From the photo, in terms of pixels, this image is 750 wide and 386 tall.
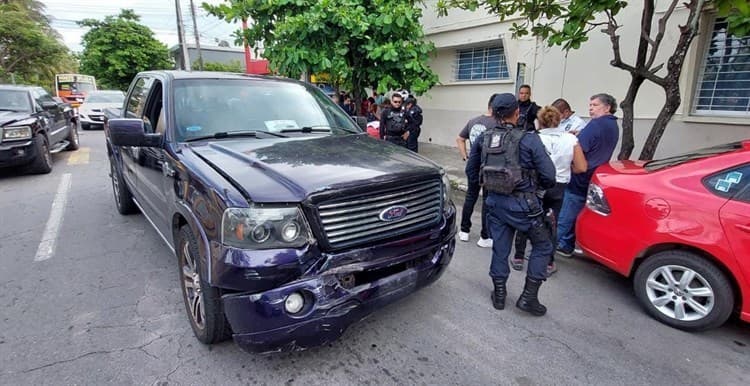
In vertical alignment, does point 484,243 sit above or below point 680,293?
below

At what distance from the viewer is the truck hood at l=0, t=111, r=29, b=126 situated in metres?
6.54

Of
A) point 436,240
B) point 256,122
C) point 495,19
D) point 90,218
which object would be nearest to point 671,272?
point 436,240

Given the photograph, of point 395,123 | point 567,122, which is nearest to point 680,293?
point 567,122

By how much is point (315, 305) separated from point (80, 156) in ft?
33.4

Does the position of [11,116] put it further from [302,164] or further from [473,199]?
[473,199]

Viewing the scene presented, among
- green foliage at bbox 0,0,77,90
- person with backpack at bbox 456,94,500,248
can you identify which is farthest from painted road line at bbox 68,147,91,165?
green foliage at bbox 0,0,77,90

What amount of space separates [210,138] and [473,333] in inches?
94.1

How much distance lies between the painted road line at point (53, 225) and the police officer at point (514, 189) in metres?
4.28

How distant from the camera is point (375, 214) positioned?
2.31m

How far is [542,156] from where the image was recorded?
275 centimetres

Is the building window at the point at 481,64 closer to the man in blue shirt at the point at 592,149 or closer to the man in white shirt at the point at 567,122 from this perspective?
the man in white shirt at the point at 567,122

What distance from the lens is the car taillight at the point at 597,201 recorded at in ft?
10.9

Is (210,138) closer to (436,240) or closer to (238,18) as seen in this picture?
(436,240)

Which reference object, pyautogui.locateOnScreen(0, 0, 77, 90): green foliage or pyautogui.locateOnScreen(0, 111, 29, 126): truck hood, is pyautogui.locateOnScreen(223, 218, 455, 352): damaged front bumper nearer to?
pyautogui.locateOnScreen(0, 111, 29, 126): truck hood
